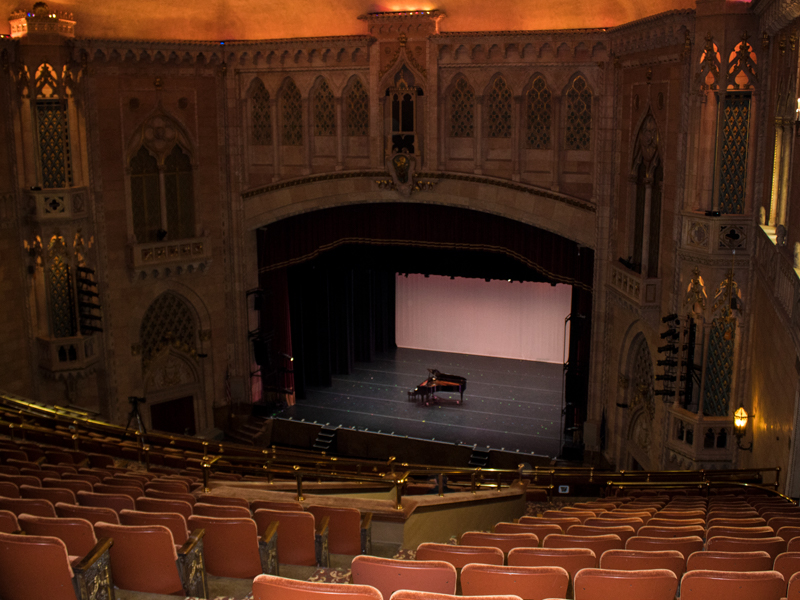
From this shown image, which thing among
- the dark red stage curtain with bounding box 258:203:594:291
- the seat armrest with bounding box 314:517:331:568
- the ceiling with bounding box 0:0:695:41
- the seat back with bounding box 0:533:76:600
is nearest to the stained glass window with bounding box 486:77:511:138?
the ceiling with bounding box 0:0:695:41

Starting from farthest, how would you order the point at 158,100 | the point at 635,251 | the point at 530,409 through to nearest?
the point at 530,409 < the point at 158,100 < the point at 635,251

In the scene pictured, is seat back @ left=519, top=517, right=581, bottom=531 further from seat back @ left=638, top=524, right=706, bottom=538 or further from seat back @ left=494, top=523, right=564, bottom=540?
seat back @ left=638, top=524, right=706, bottom=538

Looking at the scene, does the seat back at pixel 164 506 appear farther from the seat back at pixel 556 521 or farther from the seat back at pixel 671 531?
the seat back at pixel 671 531

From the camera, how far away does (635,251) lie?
15406 millimetres

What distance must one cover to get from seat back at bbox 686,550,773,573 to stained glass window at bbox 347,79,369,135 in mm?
14892

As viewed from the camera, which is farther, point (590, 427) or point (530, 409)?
point (530, 409)

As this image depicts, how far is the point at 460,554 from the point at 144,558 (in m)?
1.93

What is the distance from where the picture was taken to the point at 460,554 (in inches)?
203

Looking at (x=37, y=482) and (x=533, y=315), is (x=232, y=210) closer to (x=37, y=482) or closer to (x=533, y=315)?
(x=533, y=315)

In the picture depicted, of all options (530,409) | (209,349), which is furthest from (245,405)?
(530,409)

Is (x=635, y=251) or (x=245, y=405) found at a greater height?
(x=635, y=251)

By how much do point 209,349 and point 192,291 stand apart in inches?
60.6

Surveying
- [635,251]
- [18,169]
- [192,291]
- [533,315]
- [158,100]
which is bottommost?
[533,315]

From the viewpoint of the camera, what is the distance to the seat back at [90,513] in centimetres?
565
